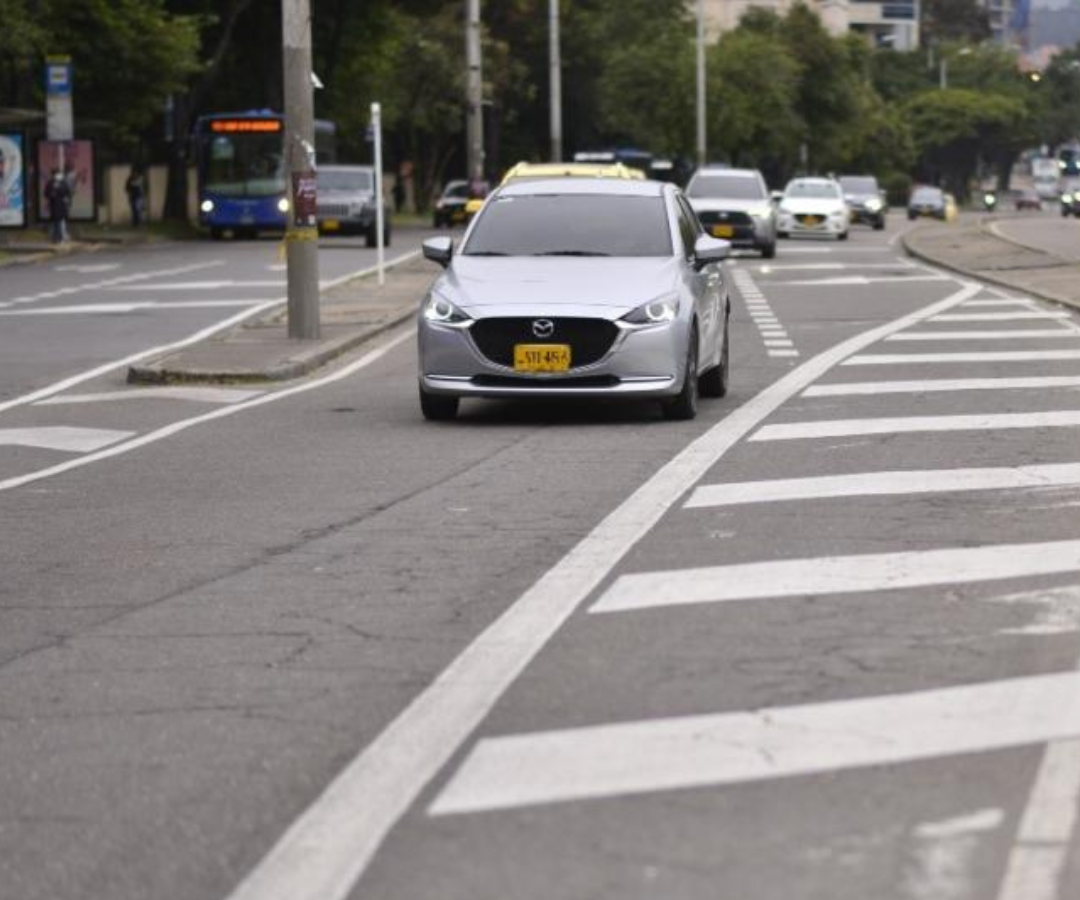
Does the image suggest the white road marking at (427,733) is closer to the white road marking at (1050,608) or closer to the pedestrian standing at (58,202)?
the white road marking at (1050,608)

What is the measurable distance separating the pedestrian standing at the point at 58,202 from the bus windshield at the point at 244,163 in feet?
21.8

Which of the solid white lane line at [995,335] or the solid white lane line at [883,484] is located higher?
the solid white lane line at [883,484]

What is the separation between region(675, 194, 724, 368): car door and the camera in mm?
18891

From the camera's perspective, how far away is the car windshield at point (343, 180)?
198ft

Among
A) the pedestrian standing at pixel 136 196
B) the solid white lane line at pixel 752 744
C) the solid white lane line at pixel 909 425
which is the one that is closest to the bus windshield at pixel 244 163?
the pedestrian standing at pixel 136 196

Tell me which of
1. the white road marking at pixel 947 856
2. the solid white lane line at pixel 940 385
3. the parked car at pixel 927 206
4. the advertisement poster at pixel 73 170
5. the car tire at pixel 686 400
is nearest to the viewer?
the white road marking at pixel 947 856

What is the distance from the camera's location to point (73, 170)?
61.4 meters

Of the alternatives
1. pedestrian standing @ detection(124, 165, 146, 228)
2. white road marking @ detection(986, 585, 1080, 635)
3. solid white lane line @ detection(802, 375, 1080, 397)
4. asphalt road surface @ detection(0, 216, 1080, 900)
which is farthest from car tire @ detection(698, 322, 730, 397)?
pedestrian standing @ detection(124, 165, 146, 228)

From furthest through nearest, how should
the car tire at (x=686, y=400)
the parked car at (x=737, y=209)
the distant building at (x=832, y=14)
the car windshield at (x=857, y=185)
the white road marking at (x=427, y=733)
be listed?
the distant building at (x=832, y=14) < the car windshield at (x=857, y=185) < the parked car at (x=737, y=209) < the car tire at (x=686, y=400) < the white road marking at (x=427, y=733)

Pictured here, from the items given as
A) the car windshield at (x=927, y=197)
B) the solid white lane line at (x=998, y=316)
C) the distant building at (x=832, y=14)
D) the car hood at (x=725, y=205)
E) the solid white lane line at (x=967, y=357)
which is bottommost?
the solid white lane line at (x=998, y=316)

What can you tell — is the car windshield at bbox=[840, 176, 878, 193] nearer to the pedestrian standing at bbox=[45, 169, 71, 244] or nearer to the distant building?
the pedestrian standing at bbox=[45, 169, 71, 244]

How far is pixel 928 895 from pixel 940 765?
51.9 inches

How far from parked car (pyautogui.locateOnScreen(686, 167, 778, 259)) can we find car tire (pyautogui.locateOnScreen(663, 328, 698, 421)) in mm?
29884

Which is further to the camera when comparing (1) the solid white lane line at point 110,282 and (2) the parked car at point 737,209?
(2) the parked car at point 737,209
